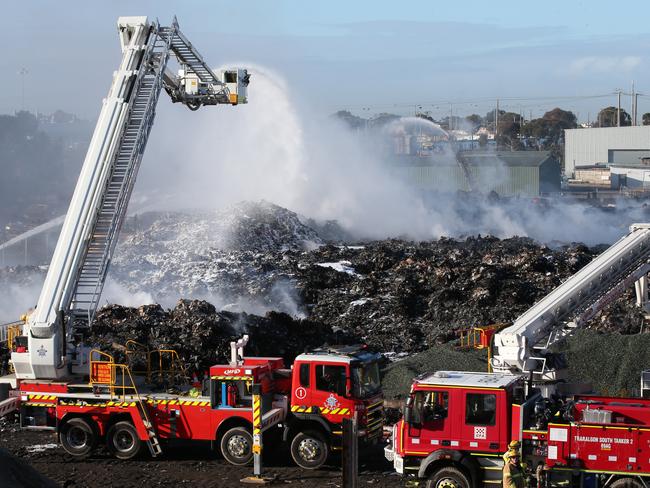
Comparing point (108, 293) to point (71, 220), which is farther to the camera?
point (108, 293)

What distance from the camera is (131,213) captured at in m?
51.0

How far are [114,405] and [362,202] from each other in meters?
38.2

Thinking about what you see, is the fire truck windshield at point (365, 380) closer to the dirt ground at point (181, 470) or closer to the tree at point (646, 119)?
the dirt ground at point (181, 470)

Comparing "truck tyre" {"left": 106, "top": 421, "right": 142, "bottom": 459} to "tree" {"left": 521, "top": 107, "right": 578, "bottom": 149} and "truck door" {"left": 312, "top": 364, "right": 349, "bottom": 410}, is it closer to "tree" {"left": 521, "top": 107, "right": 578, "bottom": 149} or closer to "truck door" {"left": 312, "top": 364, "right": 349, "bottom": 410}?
"truck door" {"left": 312, "top": 364, "right": 349, "bottom": 410}

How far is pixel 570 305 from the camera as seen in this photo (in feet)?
61.5

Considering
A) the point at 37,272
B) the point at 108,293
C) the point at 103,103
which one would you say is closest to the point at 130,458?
the point at 103,103

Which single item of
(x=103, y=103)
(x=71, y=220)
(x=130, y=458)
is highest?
(x=103, y=103)

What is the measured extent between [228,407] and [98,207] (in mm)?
4489

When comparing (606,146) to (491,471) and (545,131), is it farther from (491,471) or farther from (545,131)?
(491,471)

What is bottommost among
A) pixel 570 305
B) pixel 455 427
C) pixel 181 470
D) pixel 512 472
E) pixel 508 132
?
pixel 181 470

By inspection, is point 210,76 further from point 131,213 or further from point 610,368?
point 131,213

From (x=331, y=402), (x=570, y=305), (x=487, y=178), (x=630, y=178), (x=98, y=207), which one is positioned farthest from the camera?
(x=630, y=178)

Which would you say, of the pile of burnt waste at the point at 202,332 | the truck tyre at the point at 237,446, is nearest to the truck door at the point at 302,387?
the truck tyre at the point at 237,446

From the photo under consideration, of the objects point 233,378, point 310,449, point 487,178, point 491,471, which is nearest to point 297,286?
point 233,378
